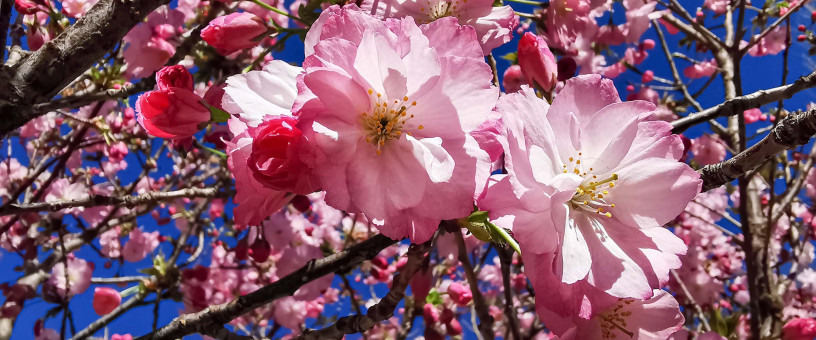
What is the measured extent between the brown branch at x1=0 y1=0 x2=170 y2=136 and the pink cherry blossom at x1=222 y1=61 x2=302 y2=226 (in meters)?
0.47

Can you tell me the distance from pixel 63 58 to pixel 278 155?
657 mm

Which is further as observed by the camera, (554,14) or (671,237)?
(554,14)

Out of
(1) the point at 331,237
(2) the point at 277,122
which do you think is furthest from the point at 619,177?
(1) the point at 331,237

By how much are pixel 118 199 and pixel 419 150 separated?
118 centimetres

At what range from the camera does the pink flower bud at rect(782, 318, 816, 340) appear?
1.59 metres

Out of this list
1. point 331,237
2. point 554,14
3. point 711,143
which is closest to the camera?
point 554,14

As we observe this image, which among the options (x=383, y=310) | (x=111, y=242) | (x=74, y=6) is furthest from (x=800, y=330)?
(x=111, y=242)

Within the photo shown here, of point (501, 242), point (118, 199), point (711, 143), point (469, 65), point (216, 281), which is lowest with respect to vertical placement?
point (216, 281)

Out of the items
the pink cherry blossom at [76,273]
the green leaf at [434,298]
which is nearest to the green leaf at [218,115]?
the green leaf at [434,298]

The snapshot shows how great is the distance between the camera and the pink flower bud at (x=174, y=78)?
2.60ft

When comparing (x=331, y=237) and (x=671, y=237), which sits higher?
(x=671, y=237)

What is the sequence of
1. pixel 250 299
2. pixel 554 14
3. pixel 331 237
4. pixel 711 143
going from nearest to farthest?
pixel 250 299
pixel 554 14
pixel 331 237
pixel 711 143

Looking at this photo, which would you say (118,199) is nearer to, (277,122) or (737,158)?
(277,122)

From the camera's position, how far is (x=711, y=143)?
3609 mm
